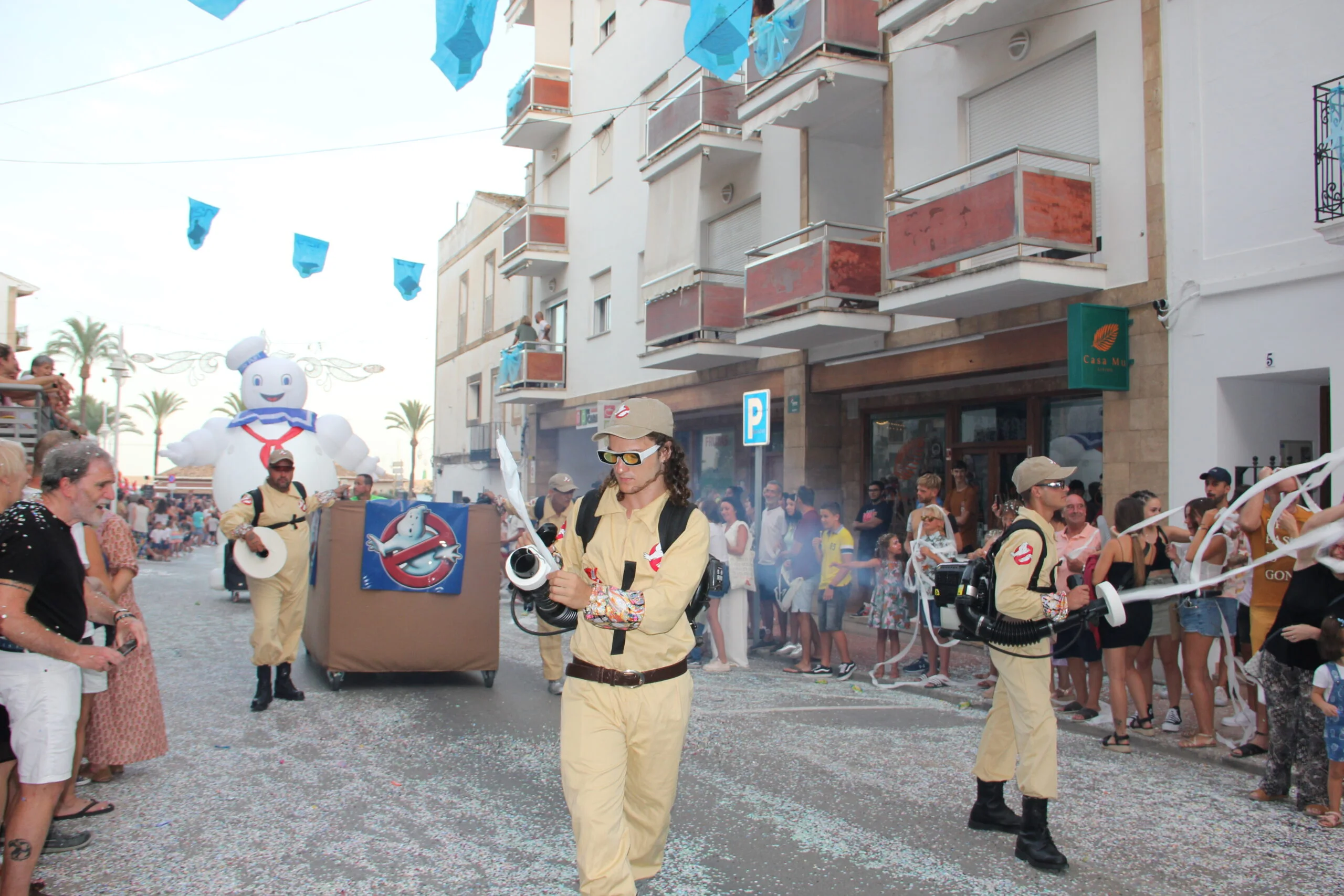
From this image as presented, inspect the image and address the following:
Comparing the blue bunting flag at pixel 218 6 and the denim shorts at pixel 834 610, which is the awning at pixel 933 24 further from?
the blue bunting flag at pixel 218 6

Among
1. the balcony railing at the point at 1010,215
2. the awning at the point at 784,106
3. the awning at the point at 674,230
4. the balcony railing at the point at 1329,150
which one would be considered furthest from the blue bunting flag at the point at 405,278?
the balcony railing at the point at 1329,150

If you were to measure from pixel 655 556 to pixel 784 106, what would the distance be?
39.7ft

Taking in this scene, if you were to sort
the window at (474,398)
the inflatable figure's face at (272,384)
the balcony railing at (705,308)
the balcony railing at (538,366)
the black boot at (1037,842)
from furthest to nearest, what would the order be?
the window at (474,398) → the balcony railing at (538,366) → the balcony railing at (705,308) → the inflatable figure's face at (272,384) → the black boot at (1037,842)

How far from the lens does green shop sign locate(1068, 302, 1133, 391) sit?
994cm

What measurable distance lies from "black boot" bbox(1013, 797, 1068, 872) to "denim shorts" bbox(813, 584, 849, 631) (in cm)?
521

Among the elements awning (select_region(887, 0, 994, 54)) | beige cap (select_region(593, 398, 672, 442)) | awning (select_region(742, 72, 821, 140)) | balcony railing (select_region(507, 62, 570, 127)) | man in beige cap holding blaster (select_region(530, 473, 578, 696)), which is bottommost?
man in beige cap holding blaster (select_region(530, 473, 578, 696))

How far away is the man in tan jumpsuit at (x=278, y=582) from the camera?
754cm

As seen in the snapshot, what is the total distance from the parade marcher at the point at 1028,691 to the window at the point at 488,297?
26774 millimetres

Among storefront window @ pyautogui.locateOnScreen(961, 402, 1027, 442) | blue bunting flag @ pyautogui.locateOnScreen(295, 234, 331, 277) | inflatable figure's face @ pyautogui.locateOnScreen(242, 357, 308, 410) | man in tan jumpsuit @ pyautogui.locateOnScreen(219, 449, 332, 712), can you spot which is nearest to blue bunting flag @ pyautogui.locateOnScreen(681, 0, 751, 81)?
man in tan jumpsuit @ pyautogui.locateOnScreen(219, 449, 332, 712)

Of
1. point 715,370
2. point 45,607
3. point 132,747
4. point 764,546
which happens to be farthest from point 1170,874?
point 715,370

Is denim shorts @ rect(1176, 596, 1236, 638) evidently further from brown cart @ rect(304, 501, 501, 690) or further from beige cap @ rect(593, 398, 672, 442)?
brown cart @ rect(304, 501, 501, 690)

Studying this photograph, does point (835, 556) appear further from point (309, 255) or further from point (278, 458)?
point (309, 255)

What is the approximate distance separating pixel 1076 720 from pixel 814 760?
2611mm

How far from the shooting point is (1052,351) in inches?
435
